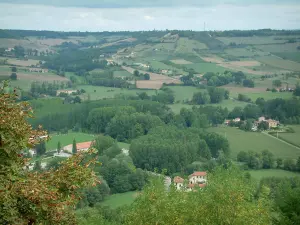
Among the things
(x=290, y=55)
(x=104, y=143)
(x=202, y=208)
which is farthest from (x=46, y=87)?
(x=202, y=208)

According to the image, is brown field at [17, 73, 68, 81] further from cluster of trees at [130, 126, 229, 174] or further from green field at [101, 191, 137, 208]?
green field at [101, 191, 137, 208]

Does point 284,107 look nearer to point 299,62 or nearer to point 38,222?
point 299,62

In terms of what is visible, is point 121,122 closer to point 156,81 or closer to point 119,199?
point 119,199

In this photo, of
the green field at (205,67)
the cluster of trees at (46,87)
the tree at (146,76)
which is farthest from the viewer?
the green field at (205,67)

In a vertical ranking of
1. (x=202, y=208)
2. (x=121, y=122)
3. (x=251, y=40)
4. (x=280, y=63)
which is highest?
(x=202, y=208)

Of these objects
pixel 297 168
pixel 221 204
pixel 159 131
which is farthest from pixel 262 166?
Answer: pixel 221 204

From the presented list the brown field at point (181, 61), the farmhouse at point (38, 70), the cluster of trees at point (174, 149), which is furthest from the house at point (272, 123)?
the farmhouse at point (38, 70)

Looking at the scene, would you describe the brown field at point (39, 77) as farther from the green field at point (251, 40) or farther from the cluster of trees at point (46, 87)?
the green field at point (251, 40)

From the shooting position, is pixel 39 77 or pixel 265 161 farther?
pixel 39 77
